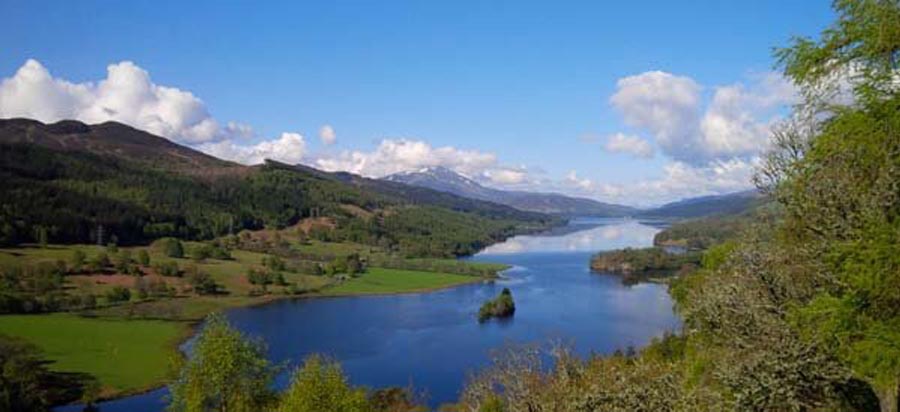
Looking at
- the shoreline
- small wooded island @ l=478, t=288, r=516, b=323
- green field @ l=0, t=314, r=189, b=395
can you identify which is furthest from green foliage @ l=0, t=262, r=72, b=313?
small wooded island @ l=478, t=288, r=516, b=323

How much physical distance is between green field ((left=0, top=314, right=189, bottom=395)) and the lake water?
6080mm

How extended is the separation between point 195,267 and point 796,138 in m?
124

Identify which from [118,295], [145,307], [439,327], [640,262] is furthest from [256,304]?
[640,262]

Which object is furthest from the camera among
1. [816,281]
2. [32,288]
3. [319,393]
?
[32,288]

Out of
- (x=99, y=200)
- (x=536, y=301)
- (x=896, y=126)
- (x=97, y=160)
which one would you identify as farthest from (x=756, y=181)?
(x=97, y=160)

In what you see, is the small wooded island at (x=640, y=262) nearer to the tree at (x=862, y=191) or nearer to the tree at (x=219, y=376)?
the tree at (x=219, y=376)

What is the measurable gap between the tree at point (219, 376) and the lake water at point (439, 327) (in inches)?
1049

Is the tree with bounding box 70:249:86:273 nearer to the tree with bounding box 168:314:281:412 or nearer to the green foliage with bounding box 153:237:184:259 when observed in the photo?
the green foliage with bounding box 153:237:184:259

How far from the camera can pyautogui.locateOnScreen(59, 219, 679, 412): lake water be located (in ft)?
228

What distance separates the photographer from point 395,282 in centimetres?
13538

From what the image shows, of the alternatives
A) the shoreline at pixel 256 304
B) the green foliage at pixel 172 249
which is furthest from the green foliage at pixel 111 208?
the shoreline at pixel 256 304

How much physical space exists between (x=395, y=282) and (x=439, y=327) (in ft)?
146

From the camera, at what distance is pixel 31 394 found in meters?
56.9

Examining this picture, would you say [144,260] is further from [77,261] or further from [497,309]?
[497,309]
